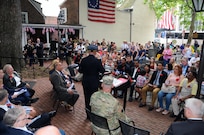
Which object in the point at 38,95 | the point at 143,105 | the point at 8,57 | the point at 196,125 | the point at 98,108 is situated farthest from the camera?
the point at 8,57

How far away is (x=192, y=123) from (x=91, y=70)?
243 centimetres

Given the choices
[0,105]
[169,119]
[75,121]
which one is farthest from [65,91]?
[169,119]

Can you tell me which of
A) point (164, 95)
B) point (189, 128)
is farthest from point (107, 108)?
point (164, 95)

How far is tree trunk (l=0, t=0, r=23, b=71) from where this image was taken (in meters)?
8.95

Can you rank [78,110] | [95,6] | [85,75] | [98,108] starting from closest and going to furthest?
[98,108]
[85,75]
[78,110]
[95,6]

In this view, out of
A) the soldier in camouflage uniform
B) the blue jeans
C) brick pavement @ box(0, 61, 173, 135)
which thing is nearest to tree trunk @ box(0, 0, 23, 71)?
brick pavement @ box(0, 61, 173, 135)

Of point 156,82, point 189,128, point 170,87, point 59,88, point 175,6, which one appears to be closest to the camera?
point 189,128

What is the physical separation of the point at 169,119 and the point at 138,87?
152 cm

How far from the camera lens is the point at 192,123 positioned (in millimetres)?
2326

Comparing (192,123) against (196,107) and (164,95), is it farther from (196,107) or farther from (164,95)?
(164,95)

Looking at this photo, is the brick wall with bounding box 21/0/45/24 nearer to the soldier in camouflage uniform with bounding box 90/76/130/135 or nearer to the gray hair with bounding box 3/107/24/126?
the soldier in camouflage uniform with bounding box 90/76/130/135

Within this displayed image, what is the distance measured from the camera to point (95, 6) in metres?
18.7

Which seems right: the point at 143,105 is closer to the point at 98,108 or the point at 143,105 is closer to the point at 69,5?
the point at 98,108

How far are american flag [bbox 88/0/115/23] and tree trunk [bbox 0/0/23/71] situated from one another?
10.1m
